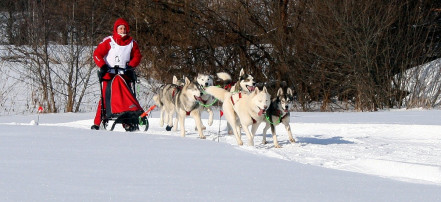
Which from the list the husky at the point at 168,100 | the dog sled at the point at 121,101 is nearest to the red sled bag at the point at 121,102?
the dog sled at the point at 121,101

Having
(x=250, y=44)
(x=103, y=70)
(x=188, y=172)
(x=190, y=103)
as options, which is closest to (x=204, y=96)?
(x=190, y=103)

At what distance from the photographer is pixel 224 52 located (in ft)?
55.6

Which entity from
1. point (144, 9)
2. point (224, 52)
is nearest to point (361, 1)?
point (224, 52)

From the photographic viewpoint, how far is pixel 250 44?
1688cm

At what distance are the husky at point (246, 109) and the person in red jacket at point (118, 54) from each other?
1.48m

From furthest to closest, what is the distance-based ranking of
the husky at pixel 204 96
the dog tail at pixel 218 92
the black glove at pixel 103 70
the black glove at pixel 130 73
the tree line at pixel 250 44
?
1. the tree line at pixel 250 44
2. the husky at pixel 204 96
3. the black glove at pixel 130 73
4. the black glove at pixel 103 70
5. the dog tail at pixel 218 92

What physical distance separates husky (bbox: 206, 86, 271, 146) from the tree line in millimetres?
7025

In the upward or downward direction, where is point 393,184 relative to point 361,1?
downward

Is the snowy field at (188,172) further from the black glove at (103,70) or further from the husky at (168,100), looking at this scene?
the husky at (168,100)

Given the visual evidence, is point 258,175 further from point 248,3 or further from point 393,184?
point 248,3

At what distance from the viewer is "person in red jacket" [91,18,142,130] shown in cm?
905

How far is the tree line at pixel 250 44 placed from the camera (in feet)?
49.6

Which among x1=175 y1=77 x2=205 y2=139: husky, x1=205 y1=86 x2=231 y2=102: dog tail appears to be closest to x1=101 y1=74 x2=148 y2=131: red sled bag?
x1=175 y1=77 x2=205 y2=139: husky

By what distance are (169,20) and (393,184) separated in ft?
41.8
